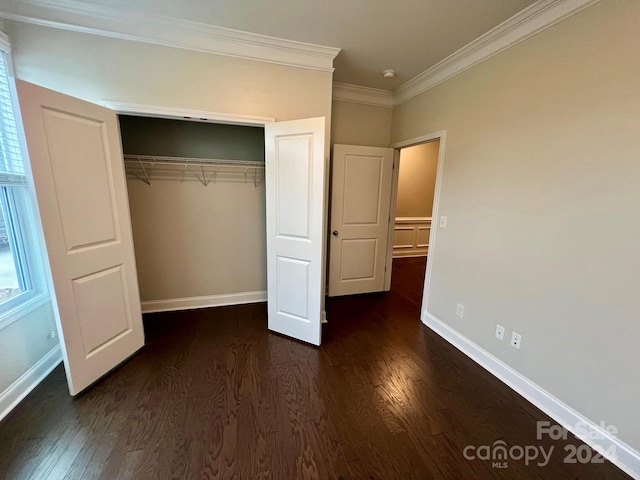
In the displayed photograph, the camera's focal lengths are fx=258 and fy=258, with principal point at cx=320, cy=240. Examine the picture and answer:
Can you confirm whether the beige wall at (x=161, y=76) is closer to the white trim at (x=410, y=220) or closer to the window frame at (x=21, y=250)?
the window frame at (x=21, y=250)

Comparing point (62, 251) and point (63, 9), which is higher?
point (63, 9)

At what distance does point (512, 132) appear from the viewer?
196 cm

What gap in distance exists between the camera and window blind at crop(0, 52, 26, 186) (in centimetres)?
175

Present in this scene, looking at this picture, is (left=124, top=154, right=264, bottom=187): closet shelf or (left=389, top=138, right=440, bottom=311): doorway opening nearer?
(left=124, top=154, right=264, bottom=187): closet shelf

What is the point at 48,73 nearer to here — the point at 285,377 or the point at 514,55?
the point at 285,377

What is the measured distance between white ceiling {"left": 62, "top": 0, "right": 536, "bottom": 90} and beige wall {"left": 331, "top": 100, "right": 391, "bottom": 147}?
0.88 meters

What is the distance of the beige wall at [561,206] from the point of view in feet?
4.58

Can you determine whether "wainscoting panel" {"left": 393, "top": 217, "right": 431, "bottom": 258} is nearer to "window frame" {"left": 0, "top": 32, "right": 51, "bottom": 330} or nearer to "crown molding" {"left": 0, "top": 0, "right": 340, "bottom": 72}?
"crown molding" {"left": 0, "top": 0, "right": 340, "bottom": 72}

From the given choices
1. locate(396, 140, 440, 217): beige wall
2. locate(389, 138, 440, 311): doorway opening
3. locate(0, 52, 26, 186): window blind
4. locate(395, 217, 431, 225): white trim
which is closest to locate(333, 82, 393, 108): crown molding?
locate(389, 138, 440, 311): doorway opening

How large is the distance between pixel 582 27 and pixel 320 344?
290cm

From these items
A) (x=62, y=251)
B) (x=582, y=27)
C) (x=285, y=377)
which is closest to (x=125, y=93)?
(x=62, y=251)

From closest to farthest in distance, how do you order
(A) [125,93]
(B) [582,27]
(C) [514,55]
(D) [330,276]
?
(B) [582,27], (C) [514,55], (A) [125,93], (D) [330,276]

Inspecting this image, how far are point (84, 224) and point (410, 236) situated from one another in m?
5.42

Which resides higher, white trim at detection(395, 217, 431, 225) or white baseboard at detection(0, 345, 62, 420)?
white trim at detection(395, 217, 431, 225)
